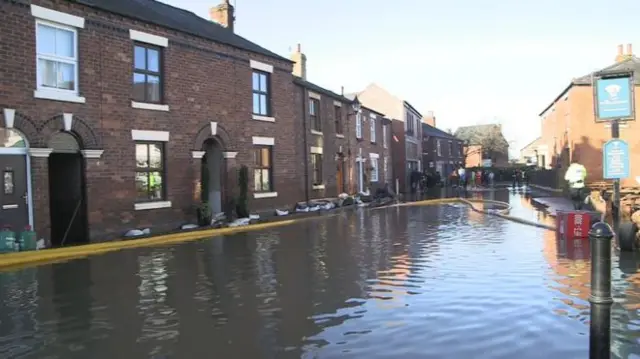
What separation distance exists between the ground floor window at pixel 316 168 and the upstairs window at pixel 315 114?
1.32 metres

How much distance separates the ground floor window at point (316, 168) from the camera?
2542cm

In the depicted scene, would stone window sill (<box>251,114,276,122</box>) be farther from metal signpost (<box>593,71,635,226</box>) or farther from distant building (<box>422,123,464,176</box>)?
distant building (<box>422,123,464,176</box>)

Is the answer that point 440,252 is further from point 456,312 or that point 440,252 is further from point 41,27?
point 41,27

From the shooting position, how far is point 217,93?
18.3m

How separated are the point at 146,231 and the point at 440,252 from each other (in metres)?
8.62

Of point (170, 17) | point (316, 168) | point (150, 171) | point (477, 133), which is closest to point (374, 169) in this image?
point (316, 168)

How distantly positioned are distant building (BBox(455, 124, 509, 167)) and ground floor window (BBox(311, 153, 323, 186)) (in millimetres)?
55063

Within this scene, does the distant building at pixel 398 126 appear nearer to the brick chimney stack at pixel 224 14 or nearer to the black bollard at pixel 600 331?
the brick chimney stack at pixel 224 14

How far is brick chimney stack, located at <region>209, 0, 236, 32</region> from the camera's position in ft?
76.6

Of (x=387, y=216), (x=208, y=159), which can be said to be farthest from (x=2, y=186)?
(x=387, y=216)

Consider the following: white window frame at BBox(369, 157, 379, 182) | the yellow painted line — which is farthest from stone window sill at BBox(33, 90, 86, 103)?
white window frame at BBox(369, 157, 379, 182)

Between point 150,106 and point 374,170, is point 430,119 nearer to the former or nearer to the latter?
point 374,170

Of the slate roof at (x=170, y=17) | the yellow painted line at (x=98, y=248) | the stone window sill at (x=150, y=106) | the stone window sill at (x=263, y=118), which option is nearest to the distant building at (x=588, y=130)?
the stone window sill at (x=263, y=118)

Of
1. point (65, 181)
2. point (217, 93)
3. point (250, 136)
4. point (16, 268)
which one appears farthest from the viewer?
point (250, 136)
